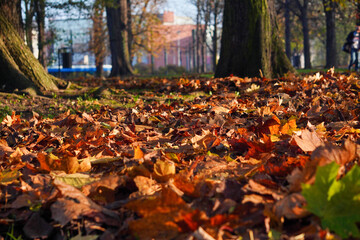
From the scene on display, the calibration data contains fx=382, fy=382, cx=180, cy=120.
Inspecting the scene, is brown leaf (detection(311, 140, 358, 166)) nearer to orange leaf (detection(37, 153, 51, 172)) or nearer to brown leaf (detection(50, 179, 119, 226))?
brown leaf (detection(50, 179, 119, 226))

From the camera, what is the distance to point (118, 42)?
2194cm

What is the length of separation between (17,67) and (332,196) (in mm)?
7192

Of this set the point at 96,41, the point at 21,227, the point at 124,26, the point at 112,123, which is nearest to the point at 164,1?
the point at 96,41

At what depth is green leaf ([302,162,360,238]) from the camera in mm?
1157

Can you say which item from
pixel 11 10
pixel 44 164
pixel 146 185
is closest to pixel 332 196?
pixel 146 185

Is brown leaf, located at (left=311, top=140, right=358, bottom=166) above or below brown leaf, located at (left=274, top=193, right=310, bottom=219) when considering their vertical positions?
above

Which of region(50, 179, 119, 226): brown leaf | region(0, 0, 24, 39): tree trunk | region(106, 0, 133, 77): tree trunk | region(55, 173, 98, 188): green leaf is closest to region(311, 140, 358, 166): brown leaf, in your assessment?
Answer: region(50, 179, 119, 226): brown leaf

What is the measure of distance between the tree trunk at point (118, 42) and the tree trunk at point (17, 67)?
43.8 ft

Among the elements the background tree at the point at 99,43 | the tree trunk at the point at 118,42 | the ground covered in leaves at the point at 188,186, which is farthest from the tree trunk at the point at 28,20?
the ground covered in leaves at the point at 188,186

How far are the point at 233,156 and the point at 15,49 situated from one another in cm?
652

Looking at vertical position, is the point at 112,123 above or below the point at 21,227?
above

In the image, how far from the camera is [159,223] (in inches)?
50.9

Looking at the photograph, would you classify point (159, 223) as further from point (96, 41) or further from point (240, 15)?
point (96, 41)

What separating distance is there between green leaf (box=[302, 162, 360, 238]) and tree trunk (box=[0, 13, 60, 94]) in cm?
650
